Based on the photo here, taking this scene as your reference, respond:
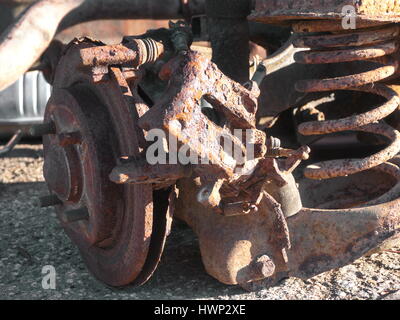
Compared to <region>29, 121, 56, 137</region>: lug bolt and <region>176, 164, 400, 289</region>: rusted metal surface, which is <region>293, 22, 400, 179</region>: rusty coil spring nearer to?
<region>176, 164, 400, 289</region>: rusted metal surface

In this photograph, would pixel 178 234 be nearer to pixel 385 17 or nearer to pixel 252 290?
pixel 252 290

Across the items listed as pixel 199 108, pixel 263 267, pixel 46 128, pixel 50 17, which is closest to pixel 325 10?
pixel 199 108

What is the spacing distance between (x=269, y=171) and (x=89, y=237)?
674mm

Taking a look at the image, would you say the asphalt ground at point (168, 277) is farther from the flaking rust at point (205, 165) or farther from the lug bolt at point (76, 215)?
the lug bolt at point (76, 215)

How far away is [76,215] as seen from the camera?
212cm

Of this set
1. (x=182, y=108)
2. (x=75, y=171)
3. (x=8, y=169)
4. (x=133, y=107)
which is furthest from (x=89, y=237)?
(x=8, y=169)

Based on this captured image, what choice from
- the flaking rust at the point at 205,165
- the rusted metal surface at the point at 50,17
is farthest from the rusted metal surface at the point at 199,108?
the rusted metal surface at the point at 50,17

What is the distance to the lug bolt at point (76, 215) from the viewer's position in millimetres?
2117

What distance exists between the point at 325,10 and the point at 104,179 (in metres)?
0.92

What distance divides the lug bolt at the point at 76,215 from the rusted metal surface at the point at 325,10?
93cm

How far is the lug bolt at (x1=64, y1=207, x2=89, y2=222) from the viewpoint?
2.12m

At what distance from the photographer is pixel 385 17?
2094 millimetres

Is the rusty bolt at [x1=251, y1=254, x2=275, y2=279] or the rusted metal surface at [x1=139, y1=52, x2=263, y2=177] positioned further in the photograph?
the rusty bolt at [x1=251, y1=254, x2=275, y2=279]

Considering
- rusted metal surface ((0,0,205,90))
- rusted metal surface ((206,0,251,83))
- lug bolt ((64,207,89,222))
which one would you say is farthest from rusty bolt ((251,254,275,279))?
rusted metal surface ((0,0,205,90))
